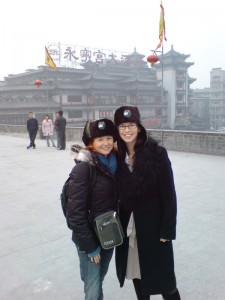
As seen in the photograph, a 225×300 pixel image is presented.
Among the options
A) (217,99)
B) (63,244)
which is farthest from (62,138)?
(217,99)

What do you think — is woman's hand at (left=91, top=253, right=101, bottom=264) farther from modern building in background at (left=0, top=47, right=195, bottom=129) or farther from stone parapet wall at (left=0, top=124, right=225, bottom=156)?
modern building in background at (left=0, top=47, right=195, bottom=129)

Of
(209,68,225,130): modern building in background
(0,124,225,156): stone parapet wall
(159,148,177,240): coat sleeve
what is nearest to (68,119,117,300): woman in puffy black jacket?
(159,148,177,240): coat sleeve

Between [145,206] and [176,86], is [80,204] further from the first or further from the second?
[176,86]

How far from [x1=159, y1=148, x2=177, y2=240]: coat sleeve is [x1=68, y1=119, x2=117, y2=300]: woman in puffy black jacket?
0.28m

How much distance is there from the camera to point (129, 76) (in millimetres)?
38250

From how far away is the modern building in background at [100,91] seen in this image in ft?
98.1

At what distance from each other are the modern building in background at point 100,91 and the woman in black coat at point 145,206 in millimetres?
23696

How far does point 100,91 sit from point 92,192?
32846mm

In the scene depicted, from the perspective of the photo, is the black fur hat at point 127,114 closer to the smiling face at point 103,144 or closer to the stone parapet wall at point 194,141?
the smiling face at point 103,144

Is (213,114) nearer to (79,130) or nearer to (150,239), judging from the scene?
(79,130)

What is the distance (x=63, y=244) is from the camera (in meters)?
3.13

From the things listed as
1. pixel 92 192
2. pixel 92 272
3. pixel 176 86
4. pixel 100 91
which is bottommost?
pixel 92 272

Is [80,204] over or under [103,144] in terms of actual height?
under

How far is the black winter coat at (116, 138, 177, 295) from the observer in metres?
1.67
